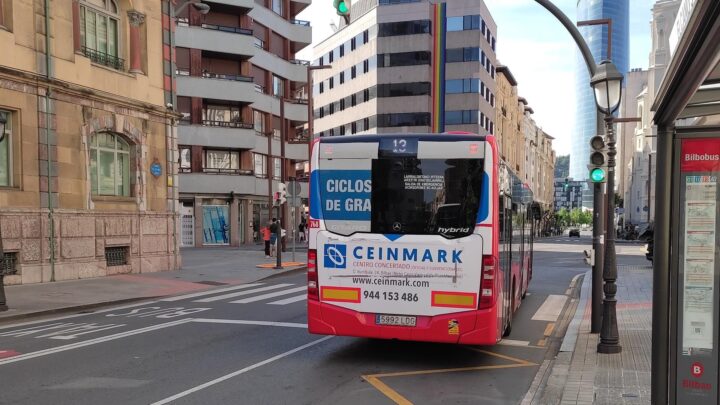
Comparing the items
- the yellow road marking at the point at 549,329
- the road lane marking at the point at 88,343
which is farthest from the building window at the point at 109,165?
the yellow road marking at the point at 549,329

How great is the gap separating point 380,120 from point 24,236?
157ft

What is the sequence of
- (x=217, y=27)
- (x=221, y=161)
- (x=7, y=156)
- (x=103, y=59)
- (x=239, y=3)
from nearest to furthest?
(x=7, y=156)
(x=103, y=59)
(x=217, y=27)
(x=239, y=3)
(x=221, y=161)

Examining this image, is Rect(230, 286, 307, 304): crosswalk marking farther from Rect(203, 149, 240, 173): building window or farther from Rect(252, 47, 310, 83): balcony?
Rect(252, 47, 310, 83): balcony

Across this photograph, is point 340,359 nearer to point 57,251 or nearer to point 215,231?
point 57,251

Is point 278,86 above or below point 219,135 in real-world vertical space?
above

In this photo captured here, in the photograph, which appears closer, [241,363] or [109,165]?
[241,363]

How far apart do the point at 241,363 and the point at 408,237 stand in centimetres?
276

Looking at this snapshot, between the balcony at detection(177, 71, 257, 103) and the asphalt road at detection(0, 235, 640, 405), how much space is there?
27583 mm

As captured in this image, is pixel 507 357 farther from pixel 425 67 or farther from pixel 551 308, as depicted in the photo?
pixel 425 67

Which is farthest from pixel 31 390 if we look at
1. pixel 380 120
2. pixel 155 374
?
pixel 380 120

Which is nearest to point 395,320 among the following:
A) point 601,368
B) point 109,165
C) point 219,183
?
point 601,368

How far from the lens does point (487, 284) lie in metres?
6.90

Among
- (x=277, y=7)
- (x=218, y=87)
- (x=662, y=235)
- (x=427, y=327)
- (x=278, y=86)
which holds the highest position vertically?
(x=277, y=7)

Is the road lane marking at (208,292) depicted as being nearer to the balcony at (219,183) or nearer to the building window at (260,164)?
the balcony at (219,183)
